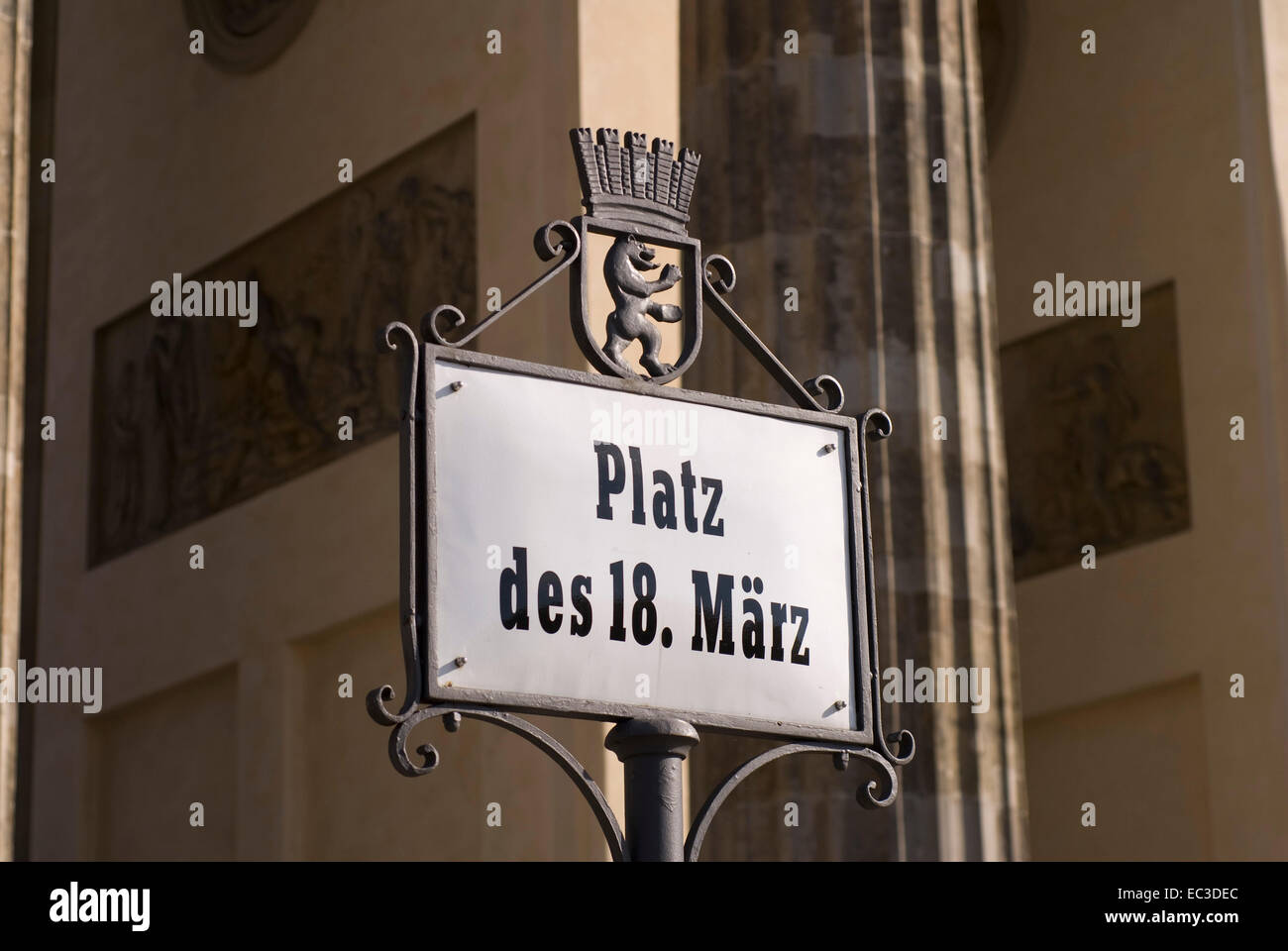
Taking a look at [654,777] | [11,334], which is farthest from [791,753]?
[11,334]

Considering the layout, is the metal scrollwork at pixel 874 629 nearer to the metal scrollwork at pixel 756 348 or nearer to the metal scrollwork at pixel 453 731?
the metal scrollwork at pixel 756 348

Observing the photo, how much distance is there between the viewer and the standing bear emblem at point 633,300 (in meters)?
2.83

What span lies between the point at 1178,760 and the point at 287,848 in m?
3.99

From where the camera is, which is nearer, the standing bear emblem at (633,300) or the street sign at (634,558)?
the street sign at (634,558)

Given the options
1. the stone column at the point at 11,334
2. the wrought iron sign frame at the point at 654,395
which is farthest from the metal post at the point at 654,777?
the stone column at the point at 11,334

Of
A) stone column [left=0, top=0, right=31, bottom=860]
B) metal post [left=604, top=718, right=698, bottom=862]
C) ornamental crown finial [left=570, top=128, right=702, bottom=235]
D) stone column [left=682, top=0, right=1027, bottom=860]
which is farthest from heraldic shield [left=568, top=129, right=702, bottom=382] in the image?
stone column [left=682, top=0, right=1027, bottom=860]

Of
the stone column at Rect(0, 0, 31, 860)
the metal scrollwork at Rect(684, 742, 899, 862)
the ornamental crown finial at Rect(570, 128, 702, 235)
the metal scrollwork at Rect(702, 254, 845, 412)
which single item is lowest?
the metal scrollwork at Rect(684, 742, 899, 862)

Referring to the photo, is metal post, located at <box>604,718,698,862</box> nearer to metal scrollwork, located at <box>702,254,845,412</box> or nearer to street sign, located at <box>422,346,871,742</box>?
street sign, located at <box>422,346,871,742</box>

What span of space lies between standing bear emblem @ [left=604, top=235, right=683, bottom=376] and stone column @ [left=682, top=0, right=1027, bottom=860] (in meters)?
5.10

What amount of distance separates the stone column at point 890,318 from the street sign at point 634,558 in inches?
198

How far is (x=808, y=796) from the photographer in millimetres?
7957

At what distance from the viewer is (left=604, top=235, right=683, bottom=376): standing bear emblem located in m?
2.83
